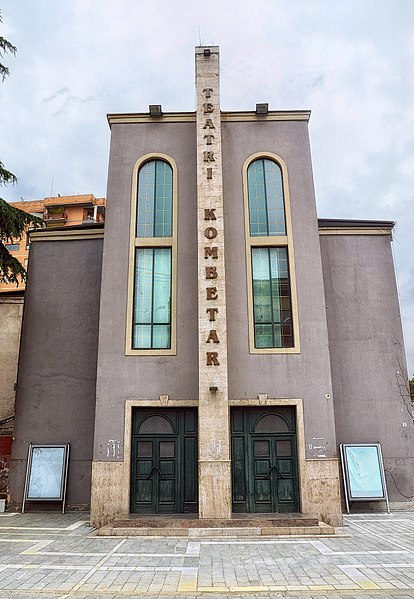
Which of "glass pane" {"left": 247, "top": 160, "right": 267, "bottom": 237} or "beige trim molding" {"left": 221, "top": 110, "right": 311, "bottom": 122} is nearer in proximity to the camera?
"glass pane" {"left": 247, "top": 160, "right": 267, "bottom": 237}

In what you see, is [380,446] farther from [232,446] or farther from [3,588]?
[3,588]

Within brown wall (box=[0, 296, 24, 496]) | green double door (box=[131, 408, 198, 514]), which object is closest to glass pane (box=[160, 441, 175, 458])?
green double door (box=[131, 408, 198, 514])

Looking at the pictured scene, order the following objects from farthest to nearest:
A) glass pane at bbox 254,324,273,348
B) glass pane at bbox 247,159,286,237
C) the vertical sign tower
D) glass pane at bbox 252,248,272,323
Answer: glass pane at bbox 247,159,286,237 < glass pane at bbox 252,248,272,323 < glass pane at bbox 254,324,273,348 < the vertical sign tower

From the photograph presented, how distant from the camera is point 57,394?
618 inches

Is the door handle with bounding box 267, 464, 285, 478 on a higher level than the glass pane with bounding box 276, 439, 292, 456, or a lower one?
lower

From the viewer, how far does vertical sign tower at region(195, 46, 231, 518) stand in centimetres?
1235

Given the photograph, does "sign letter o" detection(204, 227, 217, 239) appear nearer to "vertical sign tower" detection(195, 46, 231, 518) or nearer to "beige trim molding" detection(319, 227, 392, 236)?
"vertical sign tower" detection(195, 46, 231, 518)

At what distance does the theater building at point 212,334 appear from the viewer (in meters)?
13.0

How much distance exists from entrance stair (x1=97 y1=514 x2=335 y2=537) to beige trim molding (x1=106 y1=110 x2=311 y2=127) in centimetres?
1151

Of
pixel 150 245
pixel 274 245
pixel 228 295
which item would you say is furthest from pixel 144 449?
pixel 274 245

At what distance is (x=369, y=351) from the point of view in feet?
52.1

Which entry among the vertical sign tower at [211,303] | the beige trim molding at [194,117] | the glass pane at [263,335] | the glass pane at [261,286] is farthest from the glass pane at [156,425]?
the beige trim molding at [194,117]

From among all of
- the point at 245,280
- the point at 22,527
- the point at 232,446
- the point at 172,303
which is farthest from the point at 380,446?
the point at 22,527

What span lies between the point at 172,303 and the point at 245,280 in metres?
2.20
